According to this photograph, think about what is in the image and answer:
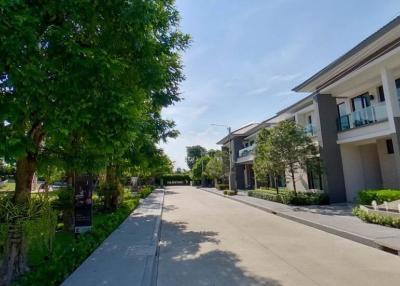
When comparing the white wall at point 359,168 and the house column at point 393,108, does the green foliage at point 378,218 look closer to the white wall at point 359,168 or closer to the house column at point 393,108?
the house column at point 393,108

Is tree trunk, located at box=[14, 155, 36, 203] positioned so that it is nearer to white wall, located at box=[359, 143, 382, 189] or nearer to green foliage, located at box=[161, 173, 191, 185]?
white wall, located at box=[359, 143, 382, 189]

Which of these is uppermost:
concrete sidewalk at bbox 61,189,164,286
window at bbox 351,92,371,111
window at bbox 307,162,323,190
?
window at bbox 351,92,371,111

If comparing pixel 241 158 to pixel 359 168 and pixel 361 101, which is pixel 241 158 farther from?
pixel 361 101

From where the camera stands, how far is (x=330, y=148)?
20719 mm

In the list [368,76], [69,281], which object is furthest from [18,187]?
[368,76]

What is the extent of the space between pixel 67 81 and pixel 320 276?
6.45 metres

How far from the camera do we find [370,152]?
21812 millimetres

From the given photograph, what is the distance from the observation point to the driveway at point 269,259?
675 cm

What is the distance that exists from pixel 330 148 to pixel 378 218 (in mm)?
8804

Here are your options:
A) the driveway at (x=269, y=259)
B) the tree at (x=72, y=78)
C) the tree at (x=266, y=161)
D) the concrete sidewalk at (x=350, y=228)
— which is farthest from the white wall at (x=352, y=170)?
the tree at (x=72, y=78)

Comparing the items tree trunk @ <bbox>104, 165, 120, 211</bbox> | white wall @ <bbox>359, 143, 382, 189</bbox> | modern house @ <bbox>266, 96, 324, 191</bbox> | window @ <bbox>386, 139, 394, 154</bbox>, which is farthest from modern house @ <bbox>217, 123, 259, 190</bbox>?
tree trunk @ <bbox>104, 165, 120, 211</bbox>

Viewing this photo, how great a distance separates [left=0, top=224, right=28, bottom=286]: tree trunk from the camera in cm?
718

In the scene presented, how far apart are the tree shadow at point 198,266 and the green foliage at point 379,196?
8507mm

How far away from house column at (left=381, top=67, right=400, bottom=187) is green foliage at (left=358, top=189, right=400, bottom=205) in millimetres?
1413
